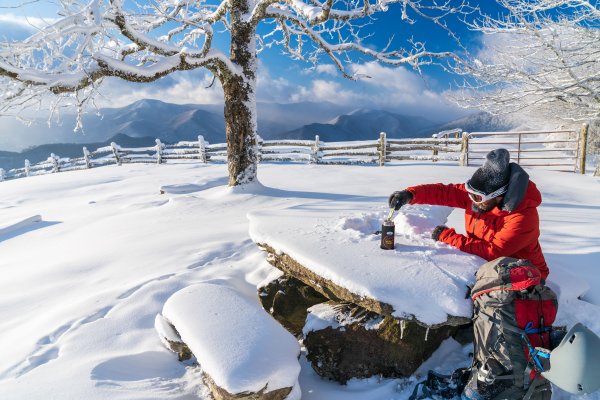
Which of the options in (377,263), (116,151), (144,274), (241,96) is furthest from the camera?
(116,151)

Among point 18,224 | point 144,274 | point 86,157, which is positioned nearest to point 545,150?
point 144,274

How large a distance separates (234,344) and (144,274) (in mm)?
2247

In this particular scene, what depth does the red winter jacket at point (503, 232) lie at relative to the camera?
2.27m

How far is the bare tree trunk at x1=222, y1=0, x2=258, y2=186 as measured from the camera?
7043 mm

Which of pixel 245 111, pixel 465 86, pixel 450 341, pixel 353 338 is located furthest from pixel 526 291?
pixel 465 86

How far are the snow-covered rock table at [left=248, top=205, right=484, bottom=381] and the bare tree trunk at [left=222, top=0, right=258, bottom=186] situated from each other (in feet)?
14.1

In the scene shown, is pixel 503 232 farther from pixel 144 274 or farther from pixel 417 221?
pixel 144 274

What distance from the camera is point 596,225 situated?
4.57 m

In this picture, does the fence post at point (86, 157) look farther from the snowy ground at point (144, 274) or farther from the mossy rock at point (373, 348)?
the mossy rock at point (373, 348)

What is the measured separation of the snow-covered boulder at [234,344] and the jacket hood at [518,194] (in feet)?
5.79

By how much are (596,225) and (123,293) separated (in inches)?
238

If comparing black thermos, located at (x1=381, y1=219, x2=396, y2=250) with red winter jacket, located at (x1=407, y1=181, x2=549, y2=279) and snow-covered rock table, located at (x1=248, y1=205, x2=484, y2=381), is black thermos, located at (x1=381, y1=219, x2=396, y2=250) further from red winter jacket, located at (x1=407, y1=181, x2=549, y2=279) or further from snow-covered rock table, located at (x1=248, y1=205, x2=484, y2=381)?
red winter jacket, located at (x1=407, y1=181, x2=549, y2=279)

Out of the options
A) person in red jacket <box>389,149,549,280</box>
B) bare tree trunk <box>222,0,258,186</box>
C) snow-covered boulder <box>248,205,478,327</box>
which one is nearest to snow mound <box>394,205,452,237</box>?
snow-covered boulder <box>248,205,478,327</box>

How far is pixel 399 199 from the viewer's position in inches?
111
